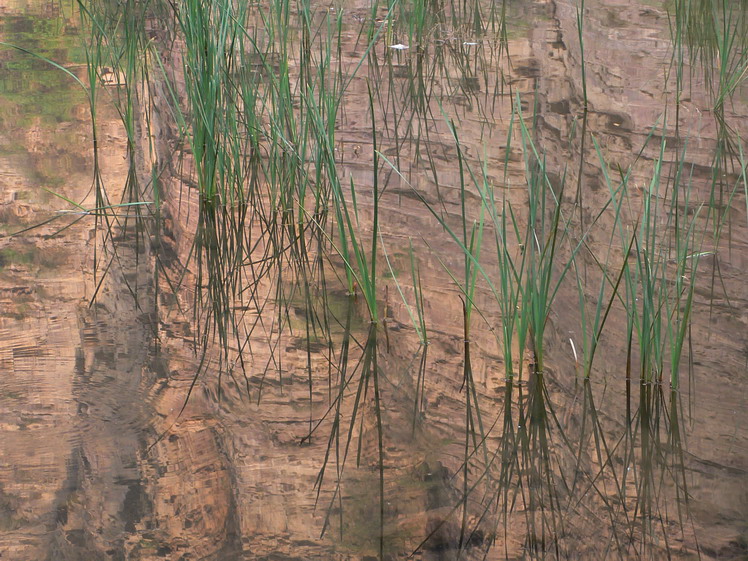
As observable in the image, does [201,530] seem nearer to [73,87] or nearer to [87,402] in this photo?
[87,402]

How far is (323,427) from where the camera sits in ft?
5.65

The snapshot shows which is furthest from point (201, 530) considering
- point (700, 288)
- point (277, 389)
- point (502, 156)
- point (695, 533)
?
point (502, 156)

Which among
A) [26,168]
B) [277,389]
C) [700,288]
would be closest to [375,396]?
[277,389]

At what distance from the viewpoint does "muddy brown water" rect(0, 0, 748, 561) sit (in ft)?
4.74

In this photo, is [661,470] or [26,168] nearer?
[661,470]

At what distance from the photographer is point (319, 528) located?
1458mm

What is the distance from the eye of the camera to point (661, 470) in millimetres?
1595

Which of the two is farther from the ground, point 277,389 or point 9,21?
point 9,21

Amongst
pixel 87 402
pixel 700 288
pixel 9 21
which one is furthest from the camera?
pixel 9 21

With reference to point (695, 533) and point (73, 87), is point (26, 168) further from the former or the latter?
point (695, 533)

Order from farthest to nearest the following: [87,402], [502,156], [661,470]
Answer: [502,156], [87,402], [661,470]

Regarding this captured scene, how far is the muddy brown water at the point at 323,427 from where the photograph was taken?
1.44 metres

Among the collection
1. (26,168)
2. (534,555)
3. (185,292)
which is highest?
(26,168)

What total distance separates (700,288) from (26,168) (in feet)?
6.60
